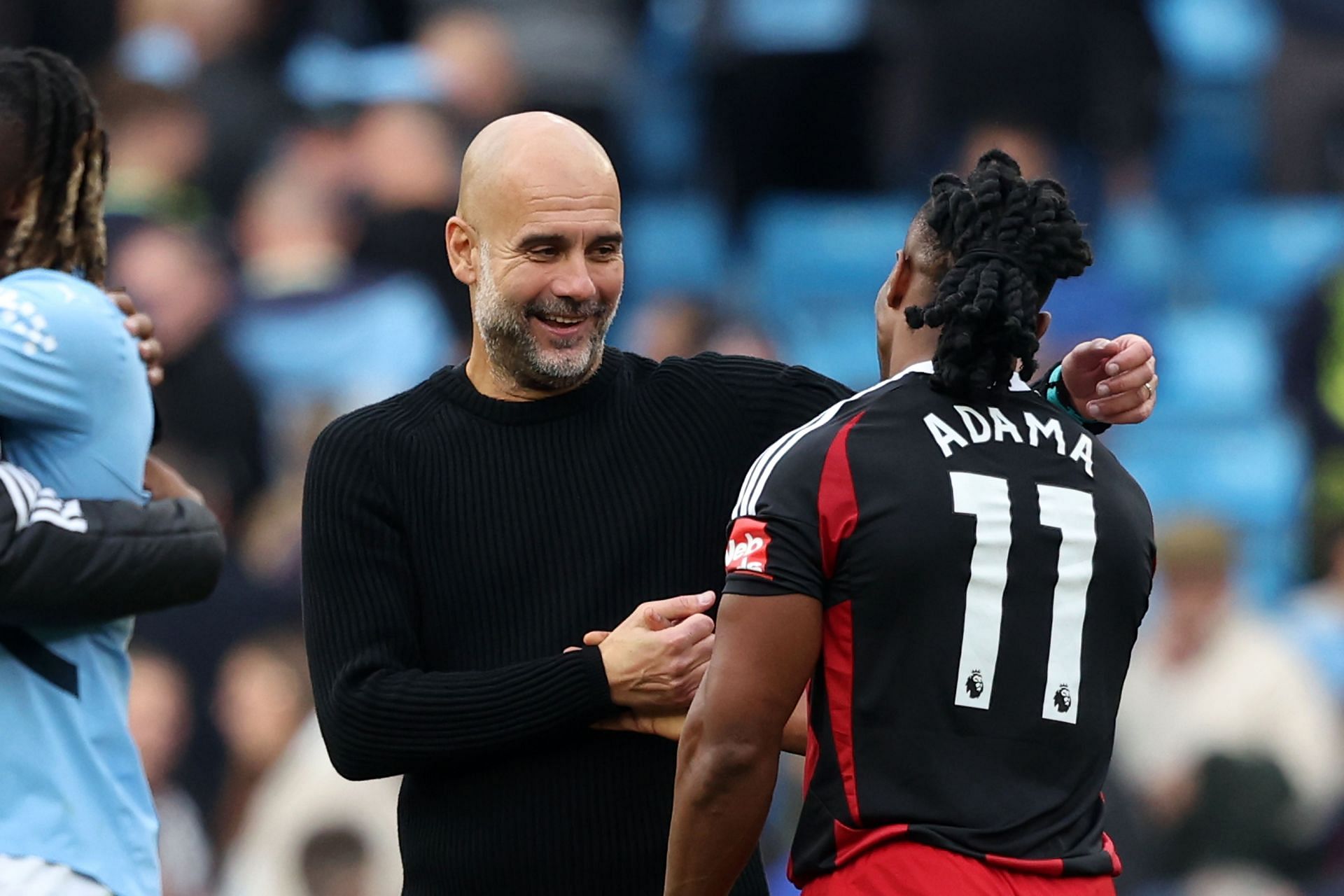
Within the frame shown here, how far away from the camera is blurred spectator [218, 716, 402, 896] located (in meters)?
7.37

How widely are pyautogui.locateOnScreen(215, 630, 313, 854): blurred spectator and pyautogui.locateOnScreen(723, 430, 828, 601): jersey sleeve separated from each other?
17.2 ft

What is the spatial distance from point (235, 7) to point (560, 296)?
5.88 m

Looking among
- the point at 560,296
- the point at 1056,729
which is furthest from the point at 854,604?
the point at 560,296

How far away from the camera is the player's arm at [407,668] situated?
2.90 metres

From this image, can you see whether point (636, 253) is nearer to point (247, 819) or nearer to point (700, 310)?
point (700, 310)

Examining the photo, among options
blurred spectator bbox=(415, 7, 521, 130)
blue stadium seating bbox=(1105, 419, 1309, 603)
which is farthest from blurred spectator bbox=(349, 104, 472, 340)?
blue stadium seating bbox=(1105, 419, 1309, 603)

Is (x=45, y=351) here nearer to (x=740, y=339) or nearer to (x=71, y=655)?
(x=71, y=655)

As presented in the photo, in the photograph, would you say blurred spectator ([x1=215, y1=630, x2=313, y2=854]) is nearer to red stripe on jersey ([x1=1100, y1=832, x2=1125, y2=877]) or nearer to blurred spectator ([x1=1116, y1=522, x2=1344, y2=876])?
blurred spectator ([x1=1116, y1=522, x2=1344, y2=876])

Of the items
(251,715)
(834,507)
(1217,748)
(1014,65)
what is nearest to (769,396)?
(834,507)

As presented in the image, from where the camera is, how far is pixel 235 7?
841 cm

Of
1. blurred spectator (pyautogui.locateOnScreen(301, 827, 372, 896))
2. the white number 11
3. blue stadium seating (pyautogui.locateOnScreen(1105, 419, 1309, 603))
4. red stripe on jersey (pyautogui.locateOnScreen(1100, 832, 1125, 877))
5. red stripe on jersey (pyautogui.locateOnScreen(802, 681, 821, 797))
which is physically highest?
the white number 11

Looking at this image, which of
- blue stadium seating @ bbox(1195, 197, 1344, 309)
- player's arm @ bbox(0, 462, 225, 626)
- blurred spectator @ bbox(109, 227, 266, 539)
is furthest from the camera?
blue stadium seating @ bbox(1195, 197, 1344, 309)

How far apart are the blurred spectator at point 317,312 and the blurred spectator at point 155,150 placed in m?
0.27

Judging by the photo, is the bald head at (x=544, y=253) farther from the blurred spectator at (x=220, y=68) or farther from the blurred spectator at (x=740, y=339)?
the blurred spectator at (x=220, y=68)
